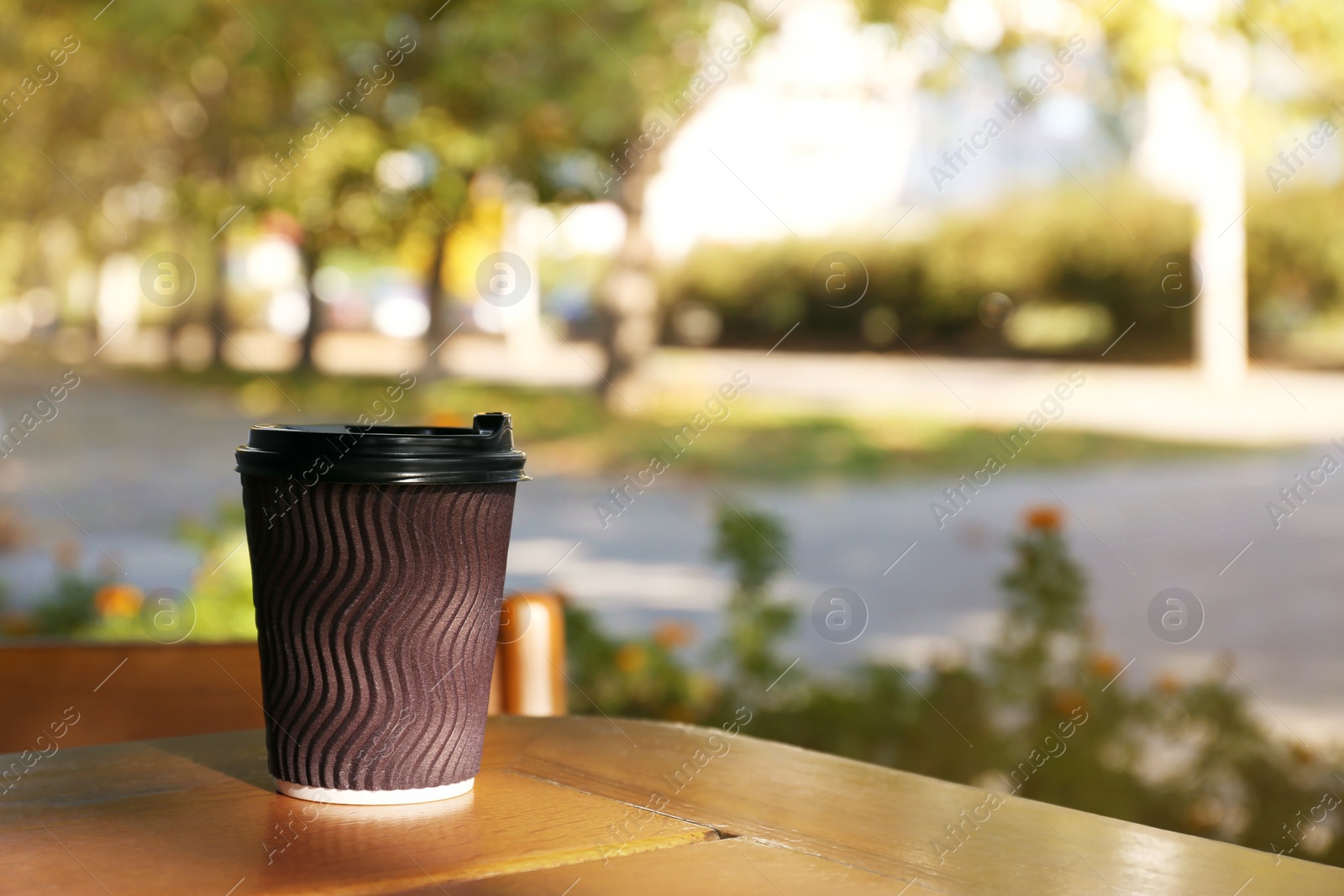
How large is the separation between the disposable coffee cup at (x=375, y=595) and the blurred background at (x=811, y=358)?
5.93 feet

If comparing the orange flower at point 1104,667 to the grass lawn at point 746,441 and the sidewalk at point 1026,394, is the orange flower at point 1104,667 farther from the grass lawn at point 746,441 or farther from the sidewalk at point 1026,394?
the sidewalk at point 1026,394

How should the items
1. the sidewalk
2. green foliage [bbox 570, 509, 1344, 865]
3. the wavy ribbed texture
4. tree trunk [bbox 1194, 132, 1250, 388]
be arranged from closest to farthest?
the wavy ribbed texture
green foliage [bbox 570, 509, 1344, 865]
the sidewalk
tree trunk [bbox 1194, 132, 1250, 388]

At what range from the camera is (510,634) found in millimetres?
1872

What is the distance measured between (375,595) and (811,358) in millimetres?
15722

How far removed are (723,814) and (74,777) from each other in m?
0.54

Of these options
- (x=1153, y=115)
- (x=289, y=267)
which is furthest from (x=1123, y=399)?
(x=289, y=267)

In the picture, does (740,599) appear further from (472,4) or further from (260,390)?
(260,390)

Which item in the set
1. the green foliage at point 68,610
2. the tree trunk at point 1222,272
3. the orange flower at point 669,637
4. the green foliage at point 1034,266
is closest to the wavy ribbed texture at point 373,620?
the orange flower at point 669,637

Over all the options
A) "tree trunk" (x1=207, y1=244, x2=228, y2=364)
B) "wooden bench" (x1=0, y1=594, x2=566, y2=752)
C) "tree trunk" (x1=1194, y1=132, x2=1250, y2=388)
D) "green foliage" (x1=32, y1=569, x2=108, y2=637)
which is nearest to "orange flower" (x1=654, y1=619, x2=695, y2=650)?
"green foliage" (x1=32, y1=569, x2=108, y2=637)

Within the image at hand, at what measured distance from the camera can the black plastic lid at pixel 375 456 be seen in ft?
3.28

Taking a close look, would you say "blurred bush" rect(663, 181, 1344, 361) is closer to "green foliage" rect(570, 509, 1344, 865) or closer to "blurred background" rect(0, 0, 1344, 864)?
"blurred background" rect(0, 0, 1344, 864)

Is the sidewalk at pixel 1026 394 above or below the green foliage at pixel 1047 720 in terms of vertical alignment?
above

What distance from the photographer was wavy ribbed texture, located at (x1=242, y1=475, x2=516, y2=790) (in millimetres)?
1021

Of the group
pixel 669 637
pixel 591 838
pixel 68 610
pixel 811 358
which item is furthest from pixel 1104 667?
pixel 811 358
